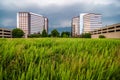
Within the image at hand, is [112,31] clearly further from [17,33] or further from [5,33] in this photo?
[5,33]

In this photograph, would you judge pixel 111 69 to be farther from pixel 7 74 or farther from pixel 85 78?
pixel 7 74

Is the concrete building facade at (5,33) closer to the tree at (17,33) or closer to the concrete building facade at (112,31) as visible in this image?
the tree at (17,33)

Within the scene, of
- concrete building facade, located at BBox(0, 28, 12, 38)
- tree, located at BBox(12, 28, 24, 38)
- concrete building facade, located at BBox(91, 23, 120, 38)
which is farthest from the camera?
tree, located at BBox(12, 28, 24, 38)

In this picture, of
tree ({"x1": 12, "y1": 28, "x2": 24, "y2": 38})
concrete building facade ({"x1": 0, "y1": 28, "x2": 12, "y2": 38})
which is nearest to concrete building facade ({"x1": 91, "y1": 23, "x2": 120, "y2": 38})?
tree ({"x1": 12, "y1": 28, "x2": 24, "y2": 38})

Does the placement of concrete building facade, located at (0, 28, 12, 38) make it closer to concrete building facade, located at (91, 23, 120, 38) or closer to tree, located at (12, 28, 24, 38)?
tree, located at (12, 28, 24, 38)

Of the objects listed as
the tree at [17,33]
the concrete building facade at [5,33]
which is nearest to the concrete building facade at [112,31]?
the tree at [17,33]

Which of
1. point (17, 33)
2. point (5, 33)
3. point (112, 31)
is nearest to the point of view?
point (112, 31)

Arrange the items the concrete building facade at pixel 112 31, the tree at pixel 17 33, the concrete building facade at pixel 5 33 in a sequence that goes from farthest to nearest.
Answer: the tree at pixel 17 33
the concrete building facade at pixel 5 33
the concrete building facade at pixel 112 31

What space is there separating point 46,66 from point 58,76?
331 mm

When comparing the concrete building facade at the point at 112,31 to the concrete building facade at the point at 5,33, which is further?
the concrete building facade at the point at 5,33

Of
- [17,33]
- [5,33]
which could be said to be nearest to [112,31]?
[17,33]

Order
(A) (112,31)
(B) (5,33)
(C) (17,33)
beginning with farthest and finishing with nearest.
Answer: (C) (17,33)
(B) (5,33)
(A) (112,31)

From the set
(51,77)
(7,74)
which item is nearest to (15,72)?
(7,74)

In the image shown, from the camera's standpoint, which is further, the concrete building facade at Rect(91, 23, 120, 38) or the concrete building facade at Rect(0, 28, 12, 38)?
the concrete building facade at Rect(0, 28, 12, 38)
